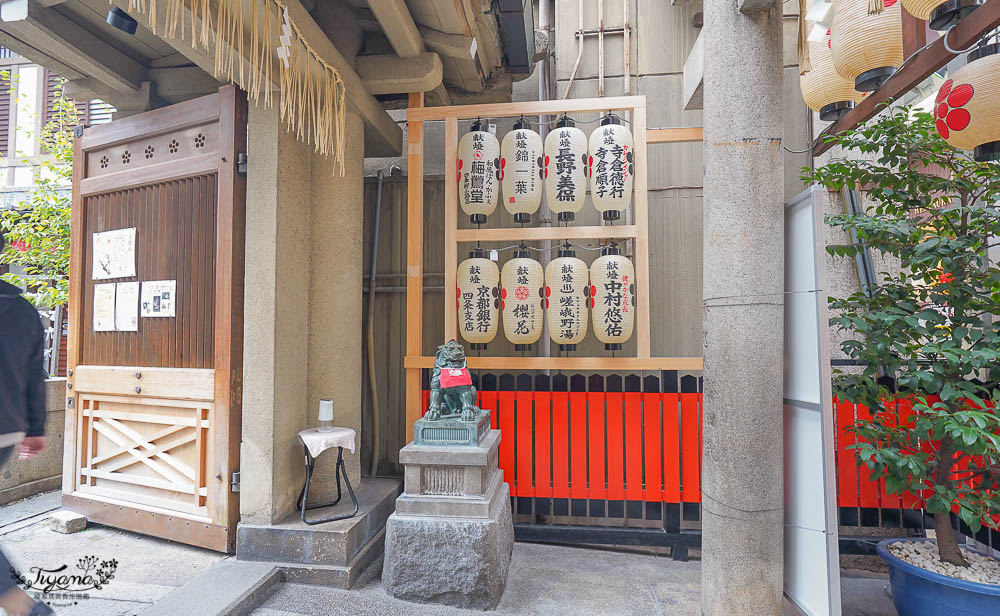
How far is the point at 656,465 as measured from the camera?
4625mm

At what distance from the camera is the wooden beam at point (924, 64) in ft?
10.1

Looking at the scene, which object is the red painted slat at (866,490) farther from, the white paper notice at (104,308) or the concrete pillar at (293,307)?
the white paper notice at (104,308)

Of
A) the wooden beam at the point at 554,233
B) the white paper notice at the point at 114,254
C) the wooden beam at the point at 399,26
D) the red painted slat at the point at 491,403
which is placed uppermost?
the wooden beam at the point at 399,26

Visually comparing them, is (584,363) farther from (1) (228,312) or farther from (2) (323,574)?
(1) (228,312)

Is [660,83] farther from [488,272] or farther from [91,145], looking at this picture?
[91,145]

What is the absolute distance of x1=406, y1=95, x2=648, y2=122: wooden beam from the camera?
4664mm

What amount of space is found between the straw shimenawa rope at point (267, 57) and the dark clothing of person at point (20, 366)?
5.38 feet

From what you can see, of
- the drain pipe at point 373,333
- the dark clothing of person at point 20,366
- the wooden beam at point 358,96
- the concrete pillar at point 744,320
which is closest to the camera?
the dark clothing of person at point 20,366

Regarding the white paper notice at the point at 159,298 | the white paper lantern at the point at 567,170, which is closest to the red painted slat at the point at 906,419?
the white paper lantern at the point at 567,170

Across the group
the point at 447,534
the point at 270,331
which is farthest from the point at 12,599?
the point at 447,534

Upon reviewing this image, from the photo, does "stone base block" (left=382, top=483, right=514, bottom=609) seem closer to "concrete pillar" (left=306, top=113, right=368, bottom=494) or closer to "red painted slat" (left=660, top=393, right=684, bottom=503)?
"concrete pillar" (left=306, top=113, right=368, bottom=494)

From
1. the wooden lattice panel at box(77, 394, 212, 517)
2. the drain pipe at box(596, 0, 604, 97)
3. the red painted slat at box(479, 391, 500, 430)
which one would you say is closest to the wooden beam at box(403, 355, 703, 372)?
the red painted slat at box(479, 391, 500, 430)

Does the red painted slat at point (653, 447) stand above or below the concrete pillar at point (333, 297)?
below

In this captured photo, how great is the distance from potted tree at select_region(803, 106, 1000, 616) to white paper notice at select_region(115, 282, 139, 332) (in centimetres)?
556
